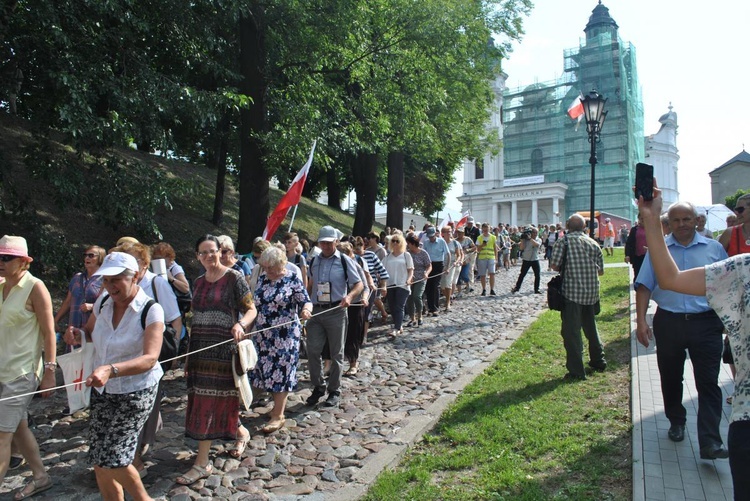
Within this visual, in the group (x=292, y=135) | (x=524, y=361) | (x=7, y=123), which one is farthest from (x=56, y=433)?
(x=7, y=123)

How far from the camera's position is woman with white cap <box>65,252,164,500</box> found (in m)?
3.63

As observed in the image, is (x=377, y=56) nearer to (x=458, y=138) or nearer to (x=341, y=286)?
(x=458, y=138)

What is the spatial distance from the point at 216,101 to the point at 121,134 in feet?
6.64

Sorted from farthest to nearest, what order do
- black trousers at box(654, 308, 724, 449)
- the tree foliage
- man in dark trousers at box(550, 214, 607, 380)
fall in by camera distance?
1. the tree foliage
2. man in dark trousers at box(550, 214, 607, 380)
3. black trousers at box(654, 308, 724, 449)

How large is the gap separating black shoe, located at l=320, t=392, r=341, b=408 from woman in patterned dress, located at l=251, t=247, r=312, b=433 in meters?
0.76

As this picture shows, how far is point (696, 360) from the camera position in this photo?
463cm

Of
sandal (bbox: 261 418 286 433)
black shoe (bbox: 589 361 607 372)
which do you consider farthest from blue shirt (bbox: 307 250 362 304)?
black shoe (bbox: 589 361 607 372)

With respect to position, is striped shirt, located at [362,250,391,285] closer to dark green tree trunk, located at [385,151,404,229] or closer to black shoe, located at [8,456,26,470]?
black shoe, located at [8,456,26,470]

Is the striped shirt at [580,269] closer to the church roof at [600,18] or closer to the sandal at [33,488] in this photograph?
the sandal at [33,488]

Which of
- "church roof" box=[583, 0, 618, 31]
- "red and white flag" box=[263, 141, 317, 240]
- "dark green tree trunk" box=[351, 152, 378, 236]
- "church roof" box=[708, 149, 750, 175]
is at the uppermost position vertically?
"church roof" box=[583, 0, 618, 31]

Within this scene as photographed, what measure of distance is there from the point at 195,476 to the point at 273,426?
1149 millimetres

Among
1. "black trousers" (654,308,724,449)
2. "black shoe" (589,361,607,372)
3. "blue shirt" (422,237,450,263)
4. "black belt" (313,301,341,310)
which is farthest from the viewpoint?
"blue shirt" (422,237,450,263)

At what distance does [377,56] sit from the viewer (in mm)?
14930

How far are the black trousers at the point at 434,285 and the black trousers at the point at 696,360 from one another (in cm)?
737
